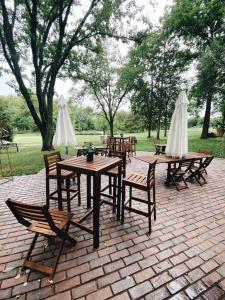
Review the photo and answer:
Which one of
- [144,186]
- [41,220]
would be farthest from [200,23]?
[41,220]

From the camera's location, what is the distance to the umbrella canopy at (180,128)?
4988 millimetres

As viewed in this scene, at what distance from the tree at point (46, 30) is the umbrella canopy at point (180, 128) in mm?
7879

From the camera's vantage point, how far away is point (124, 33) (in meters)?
10.4

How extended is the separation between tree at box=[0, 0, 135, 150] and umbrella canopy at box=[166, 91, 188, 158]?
7.88m

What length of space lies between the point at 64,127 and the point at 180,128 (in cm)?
387

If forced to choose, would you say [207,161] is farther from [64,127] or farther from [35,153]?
[35,153]

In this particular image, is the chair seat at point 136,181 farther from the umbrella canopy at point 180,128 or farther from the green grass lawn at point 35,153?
the green grass lawn at point 35,153

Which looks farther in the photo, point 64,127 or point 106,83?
point 106,83

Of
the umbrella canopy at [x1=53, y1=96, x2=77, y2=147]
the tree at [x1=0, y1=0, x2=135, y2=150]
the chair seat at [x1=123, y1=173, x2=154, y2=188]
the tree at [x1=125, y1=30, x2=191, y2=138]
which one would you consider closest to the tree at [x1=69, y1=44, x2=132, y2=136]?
the tree at [x1=125, y1=30, x2=191, y2=138]

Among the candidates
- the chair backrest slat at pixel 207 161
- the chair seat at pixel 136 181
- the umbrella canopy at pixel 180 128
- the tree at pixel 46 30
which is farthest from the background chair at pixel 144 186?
the tree at pixel 46 30

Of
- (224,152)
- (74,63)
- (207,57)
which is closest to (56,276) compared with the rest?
(224,152)

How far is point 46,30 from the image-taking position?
10375mm

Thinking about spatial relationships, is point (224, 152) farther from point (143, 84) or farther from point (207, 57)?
point (143, 84)

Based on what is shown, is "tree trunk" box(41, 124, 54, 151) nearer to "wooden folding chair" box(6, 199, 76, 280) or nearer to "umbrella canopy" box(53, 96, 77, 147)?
"umbrella canopy" box(53, 96, 77, 147)
